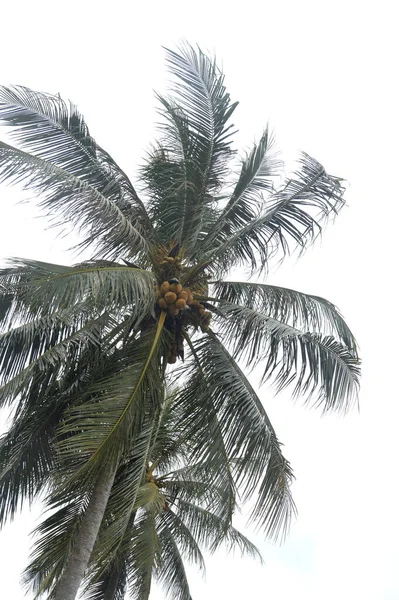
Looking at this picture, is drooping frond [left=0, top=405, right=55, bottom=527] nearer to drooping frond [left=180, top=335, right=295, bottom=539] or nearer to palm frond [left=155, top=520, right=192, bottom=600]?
drooping frond [left=180, top=335, right=295, bottom=539]

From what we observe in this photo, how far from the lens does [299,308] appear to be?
34.9 ft

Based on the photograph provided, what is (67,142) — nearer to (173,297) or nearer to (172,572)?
(173,297)

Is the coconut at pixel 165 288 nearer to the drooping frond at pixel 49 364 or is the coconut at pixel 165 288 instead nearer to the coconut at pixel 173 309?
the coconut at pixel 173 309

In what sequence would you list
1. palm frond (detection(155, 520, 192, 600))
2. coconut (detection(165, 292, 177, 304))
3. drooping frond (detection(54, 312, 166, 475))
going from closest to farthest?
drooping frond (detection(54, 312, 166, 475)), coconut (detection(165, 292, 177, 304)), palm frond (detection(155, 520, 192, 600))

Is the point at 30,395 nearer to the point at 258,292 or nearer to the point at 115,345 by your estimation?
the point at 115,345

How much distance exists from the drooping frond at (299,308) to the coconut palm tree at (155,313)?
0.05 feet

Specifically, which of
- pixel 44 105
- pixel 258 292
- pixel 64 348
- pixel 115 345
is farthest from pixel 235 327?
pixel 44 105

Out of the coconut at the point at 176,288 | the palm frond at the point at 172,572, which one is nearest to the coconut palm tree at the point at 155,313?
the coconut at the point at 176,288

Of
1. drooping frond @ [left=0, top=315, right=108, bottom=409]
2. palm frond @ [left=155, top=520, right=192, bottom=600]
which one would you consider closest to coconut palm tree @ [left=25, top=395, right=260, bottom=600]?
palm frond @ [left=155, top=520, right=192, bottom=600]

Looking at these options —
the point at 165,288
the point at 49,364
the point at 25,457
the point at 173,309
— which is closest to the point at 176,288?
the point at 165,288

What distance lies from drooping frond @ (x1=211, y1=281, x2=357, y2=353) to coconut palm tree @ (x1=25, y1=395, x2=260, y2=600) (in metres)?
1.83

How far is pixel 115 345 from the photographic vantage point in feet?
34.1

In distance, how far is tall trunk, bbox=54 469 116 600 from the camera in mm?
8734

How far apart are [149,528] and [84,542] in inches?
47.9
